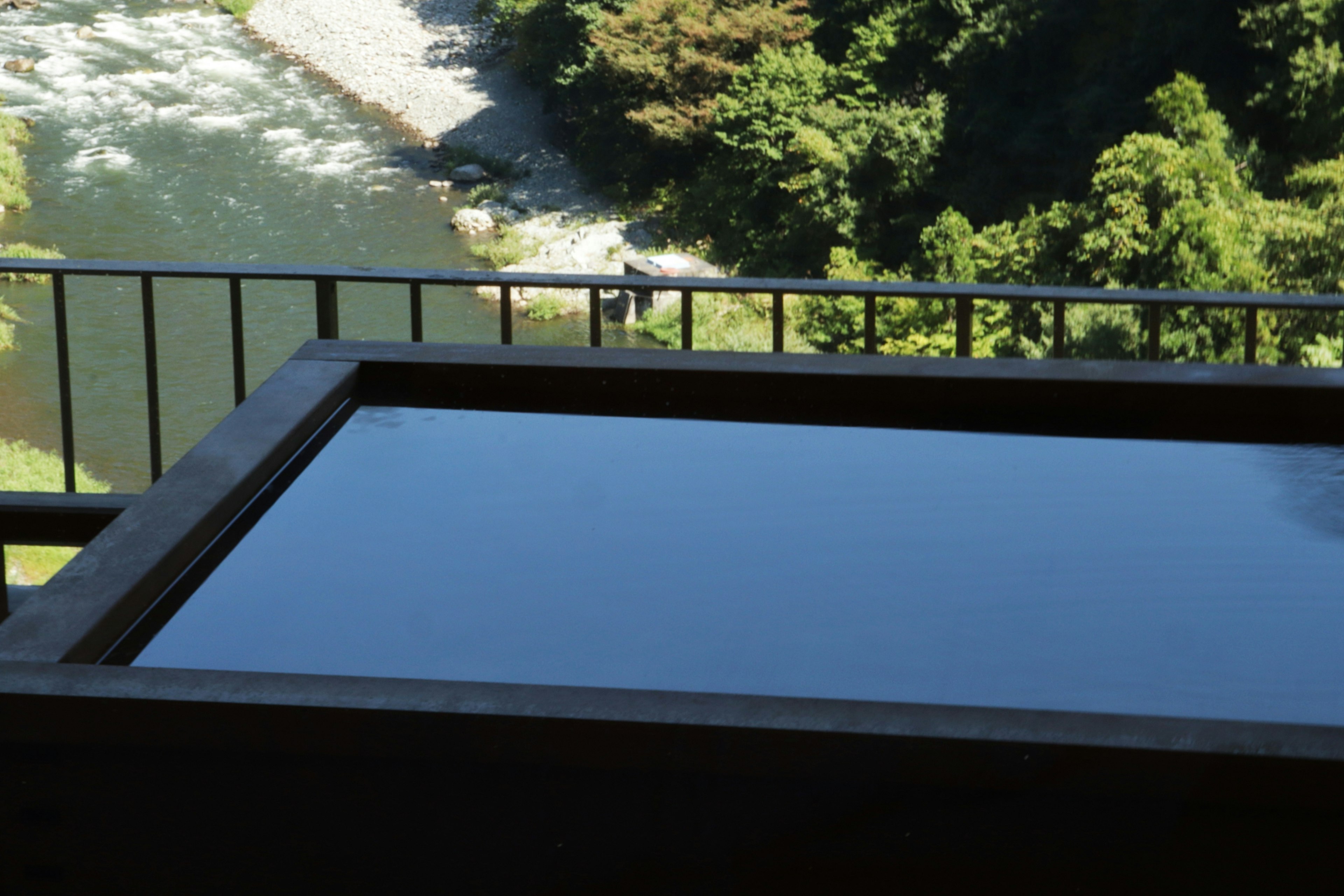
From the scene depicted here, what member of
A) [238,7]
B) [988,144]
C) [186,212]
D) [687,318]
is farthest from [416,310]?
[238,7]

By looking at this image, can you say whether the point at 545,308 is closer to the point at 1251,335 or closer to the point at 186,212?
the point at 186,212

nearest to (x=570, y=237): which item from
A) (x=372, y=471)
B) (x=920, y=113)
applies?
(x=920, y=113)

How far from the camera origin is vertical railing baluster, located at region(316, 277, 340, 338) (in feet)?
7.67

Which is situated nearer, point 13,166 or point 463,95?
point 13,166

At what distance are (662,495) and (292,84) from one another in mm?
23130

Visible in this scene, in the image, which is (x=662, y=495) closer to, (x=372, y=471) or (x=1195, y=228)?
(x=372, y=471)

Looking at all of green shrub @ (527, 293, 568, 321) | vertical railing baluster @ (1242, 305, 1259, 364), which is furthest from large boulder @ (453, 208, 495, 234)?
vertical railing baluster @ (1242, 305, 1259, 364)

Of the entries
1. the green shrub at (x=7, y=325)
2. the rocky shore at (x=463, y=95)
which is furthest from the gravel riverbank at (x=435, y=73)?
the green shrub at (x=7, y=325)

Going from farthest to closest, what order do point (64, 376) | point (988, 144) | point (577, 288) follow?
point (988, 144)
point (64, 376)
point (577, 288)

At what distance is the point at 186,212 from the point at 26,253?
2.92 m

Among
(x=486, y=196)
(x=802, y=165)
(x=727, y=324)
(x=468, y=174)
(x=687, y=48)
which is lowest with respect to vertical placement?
(x=727, y=324)

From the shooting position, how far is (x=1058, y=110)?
13219 millimetres

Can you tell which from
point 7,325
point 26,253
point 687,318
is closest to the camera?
point 687,318

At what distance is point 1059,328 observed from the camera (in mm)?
2492
